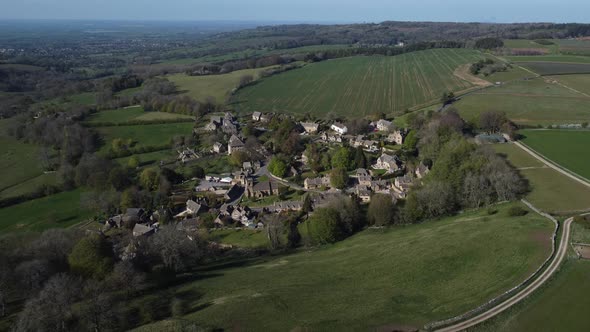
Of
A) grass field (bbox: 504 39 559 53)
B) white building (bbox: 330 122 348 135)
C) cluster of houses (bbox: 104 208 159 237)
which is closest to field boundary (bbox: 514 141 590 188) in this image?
white building (bbox: 330 122 348 135)

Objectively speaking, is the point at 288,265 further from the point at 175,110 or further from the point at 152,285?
the point at 175,110

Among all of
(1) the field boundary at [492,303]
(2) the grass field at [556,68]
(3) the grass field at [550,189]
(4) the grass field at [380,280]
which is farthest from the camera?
(2) the grass field at [556,68]

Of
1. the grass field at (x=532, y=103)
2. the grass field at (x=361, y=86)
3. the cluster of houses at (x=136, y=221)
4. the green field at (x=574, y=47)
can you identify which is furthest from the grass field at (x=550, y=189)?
the green field at (x=574, y=47)

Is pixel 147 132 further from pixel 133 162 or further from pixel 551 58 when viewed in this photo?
pixel 551 58

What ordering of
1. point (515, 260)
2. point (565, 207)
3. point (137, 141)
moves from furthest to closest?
point (137, 141), point (565, 207), point (515, 260)

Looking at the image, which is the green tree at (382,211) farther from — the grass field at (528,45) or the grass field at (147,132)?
the grass field at (528,45)

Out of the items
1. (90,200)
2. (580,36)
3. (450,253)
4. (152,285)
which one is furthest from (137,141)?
(580,36)

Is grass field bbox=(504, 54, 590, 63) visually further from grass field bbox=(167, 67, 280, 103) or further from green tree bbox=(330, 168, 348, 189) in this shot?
green tree bbox=(330, 168, 348, 189)
